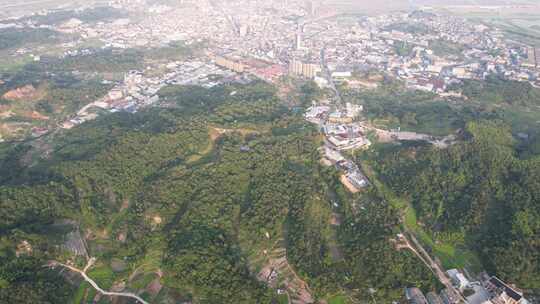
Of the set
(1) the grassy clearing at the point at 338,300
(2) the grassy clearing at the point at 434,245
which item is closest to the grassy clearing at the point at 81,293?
(1) the grassy clearing at the point at 338,300

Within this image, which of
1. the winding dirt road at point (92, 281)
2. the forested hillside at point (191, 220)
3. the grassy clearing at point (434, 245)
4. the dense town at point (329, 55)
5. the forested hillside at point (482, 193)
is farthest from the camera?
the dense town at point (329, 55)

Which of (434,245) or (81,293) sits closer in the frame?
(81,293)

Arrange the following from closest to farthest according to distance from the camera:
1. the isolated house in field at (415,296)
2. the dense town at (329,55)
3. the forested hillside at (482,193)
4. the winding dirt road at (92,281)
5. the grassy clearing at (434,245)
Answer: the isolated house in field at (415,296) → the winding dirt road at (92,281) → the forested hillside at (482,193) → the grassy clearing at (434,245) → the dense town at (329,55)

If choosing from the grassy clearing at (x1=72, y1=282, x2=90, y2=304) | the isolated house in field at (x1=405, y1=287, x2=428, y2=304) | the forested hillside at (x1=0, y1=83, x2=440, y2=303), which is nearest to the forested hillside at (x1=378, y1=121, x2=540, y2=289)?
the forested hillside at (x1=0, y1=83, x2=440, y2=303)

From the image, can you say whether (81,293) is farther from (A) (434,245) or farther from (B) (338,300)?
(A) (434,245)

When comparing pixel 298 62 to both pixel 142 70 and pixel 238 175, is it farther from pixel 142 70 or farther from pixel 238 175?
pixel 238 175

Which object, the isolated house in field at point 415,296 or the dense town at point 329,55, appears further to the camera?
Answer: the dense town at point 329,55

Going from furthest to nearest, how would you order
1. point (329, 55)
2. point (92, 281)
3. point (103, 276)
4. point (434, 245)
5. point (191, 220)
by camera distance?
point (329, 55)
point (191, 220)
point (434, 245)
point (103, 276)
point (92, 281)

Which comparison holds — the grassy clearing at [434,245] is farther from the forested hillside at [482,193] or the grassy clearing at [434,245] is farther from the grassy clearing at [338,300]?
the grassy clearing at [338,300]

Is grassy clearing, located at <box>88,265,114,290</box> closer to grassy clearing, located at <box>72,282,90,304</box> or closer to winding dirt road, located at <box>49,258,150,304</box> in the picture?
winding dirt road, located at <box>49,258,150,304</box>

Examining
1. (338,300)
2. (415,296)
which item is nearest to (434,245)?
(415,296)
